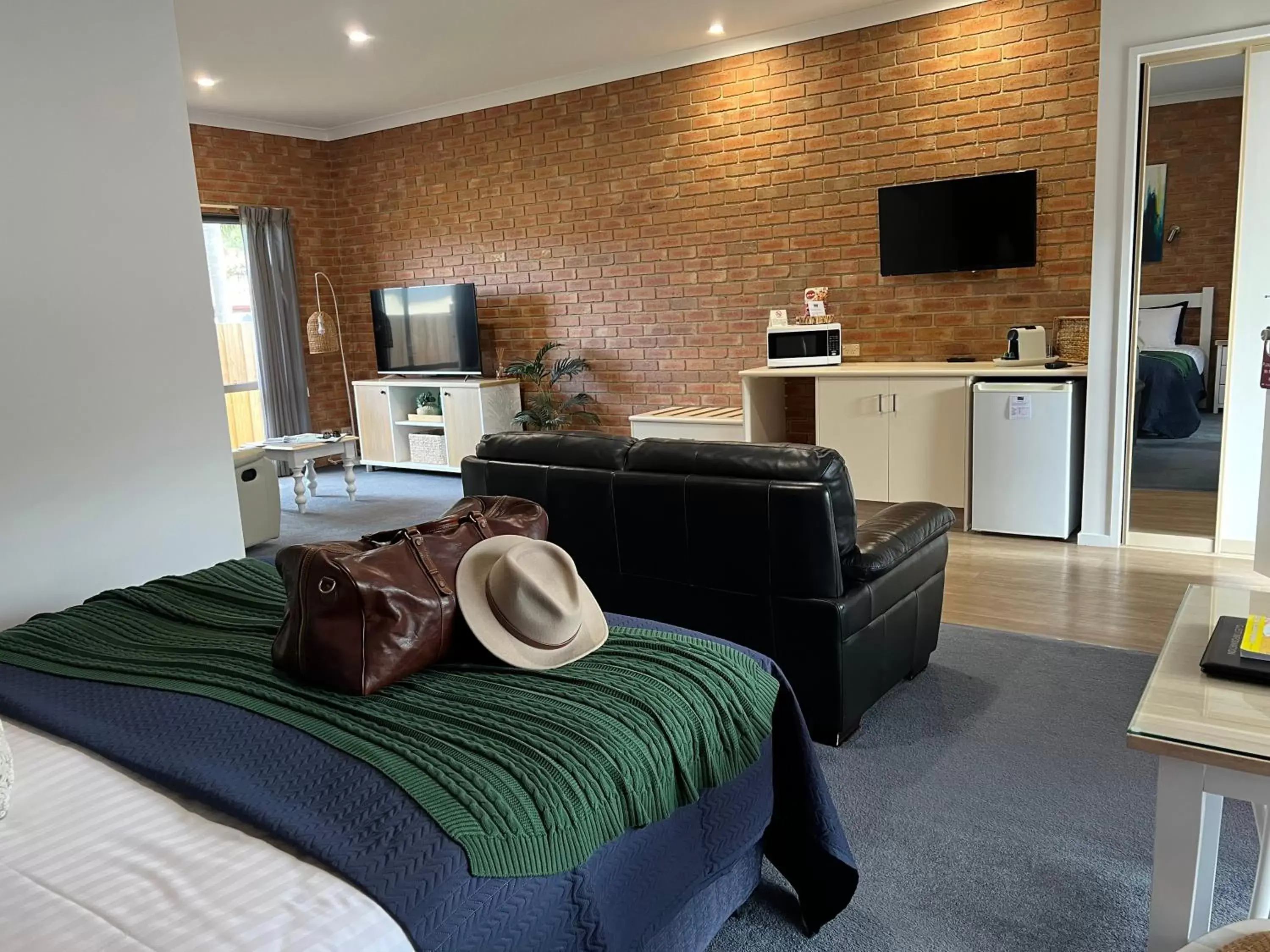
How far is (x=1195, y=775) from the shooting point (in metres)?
1.47

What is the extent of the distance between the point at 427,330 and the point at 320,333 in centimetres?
91

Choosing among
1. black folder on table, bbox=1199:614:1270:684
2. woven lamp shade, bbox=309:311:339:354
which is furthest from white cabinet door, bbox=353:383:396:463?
black folder on table, bbox=1199:614:1270:684

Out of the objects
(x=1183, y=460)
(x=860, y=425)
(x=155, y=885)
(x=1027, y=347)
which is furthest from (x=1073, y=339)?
(x=155, y=885)

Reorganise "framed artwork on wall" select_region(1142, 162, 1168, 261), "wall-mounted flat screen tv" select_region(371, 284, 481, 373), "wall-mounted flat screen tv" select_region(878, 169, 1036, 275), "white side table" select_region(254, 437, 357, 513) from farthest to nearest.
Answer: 1. "wall-mounted flat screen tv" select_region(371, 284, 481, 373)
2. "white side table" select_region(254, 437, 357, 513)
3. "wall-mounted flat screen tv" select_region(878, 169, 1036, 275)
4. "framed artwork on wall" select_region(1142, 162, 1168, 261)

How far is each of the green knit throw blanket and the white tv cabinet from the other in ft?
16.2

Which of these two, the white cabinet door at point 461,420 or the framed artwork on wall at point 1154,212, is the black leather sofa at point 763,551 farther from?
the white cabinet door at point 461,420

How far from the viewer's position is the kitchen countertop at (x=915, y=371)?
4.71 meters

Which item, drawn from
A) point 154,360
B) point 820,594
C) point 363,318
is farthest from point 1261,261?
point 363,318

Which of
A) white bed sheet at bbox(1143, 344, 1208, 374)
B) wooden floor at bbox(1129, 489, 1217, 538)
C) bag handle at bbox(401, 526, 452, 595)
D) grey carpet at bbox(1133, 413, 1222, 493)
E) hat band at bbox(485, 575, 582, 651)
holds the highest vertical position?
white bed sheet at bbox(1143, 344, 1208, 374)

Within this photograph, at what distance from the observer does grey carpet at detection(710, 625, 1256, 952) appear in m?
1.87

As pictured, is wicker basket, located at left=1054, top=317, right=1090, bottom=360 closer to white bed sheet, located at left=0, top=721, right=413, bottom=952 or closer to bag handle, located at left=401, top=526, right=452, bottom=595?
bag handle, located at left=401, top=526, right=452, bottom=595

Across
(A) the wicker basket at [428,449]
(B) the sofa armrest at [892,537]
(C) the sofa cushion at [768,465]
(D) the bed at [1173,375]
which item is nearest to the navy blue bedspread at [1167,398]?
(D) the bed at [1173,375]

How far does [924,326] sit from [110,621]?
4.60 meters

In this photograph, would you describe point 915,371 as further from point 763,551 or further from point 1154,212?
point 763,551
